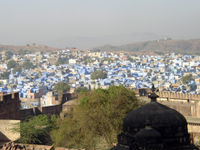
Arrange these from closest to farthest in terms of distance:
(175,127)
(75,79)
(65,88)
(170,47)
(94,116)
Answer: (175,127) < (94,116) < (65,88) < (75,79) < (170,47)

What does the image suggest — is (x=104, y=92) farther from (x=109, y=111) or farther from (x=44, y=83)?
(x=44, y=83)

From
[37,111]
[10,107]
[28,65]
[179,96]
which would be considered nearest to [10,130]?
[10,107]

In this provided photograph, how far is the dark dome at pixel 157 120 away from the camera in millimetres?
8477

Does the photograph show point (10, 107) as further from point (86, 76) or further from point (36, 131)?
point (86, 76)

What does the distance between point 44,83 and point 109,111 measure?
55.1 m

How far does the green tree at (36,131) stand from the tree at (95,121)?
1.04 m

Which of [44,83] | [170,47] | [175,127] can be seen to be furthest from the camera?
[170,47]

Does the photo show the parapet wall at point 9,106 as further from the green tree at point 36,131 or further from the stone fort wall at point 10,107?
the green tree at point 36,131

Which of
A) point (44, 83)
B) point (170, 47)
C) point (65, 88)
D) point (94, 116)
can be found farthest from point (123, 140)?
point (170, 47)

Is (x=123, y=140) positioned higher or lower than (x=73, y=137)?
higher

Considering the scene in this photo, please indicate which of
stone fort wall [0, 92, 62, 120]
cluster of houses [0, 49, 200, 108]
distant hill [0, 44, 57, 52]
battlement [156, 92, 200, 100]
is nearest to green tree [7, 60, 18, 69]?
cluster of houses [0, 49, 200, 108]

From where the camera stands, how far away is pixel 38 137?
21.9 meters

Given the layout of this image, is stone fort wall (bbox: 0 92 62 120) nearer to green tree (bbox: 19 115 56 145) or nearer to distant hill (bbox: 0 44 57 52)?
green tree (bbox: 19 115 56 145)

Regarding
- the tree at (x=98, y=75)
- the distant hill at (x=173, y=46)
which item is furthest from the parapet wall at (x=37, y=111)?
the distant hill at (x=173, y=46)
